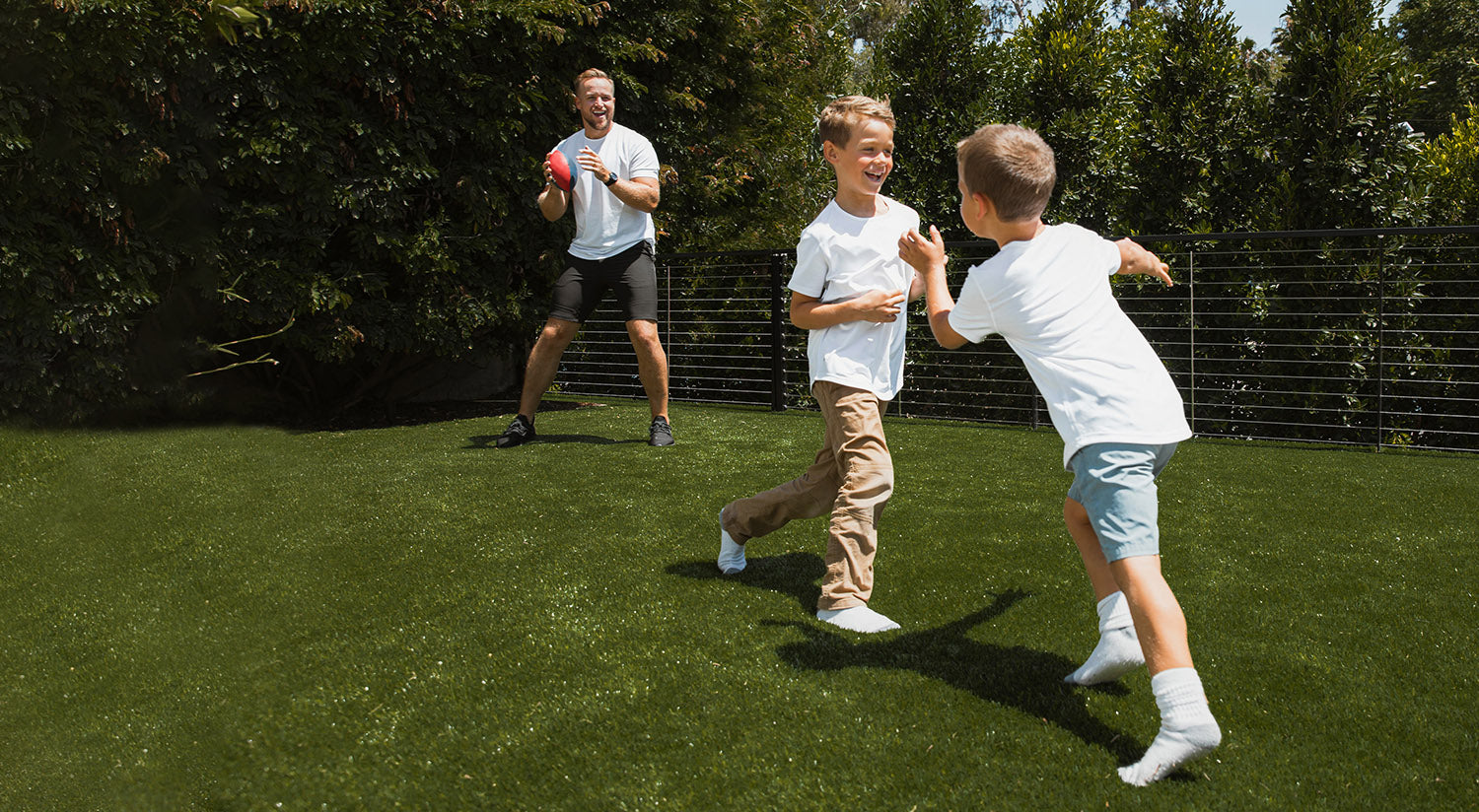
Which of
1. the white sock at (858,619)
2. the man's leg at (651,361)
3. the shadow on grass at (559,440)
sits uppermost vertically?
the man's leg at (651,361)

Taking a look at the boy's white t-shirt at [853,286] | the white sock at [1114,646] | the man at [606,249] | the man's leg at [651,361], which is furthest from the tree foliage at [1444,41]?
the white sock at [1114,646]

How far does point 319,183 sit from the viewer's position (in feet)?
21.8

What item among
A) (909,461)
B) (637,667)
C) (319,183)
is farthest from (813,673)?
(319,183)

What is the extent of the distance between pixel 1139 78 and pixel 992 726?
7287 millimetres

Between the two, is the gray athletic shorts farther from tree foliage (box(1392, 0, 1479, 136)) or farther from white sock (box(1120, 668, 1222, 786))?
tree foliage (box(1392, 0, 1479, 136))

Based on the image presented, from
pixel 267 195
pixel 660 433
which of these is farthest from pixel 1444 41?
pixel 267 195

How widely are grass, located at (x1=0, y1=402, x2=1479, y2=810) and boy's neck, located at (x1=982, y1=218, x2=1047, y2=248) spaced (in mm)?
1118

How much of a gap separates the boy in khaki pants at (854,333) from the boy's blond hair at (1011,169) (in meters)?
0.58

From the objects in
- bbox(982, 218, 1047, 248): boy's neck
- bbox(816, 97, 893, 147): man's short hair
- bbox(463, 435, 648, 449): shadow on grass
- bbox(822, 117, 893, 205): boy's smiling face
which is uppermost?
bbox(816, 97, 893, 147): man's short hair

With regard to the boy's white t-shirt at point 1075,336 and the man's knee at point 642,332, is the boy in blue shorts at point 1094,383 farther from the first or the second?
the man's knee at point 642,332

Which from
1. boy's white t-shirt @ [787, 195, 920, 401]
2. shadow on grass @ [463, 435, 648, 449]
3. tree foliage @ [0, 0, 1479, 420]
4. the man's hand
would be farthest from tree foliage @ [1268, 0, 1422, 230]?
boy's white t-shirt @ [787, 195, 920, 401]

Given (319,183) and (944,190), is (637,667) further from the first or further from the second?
(944,190)

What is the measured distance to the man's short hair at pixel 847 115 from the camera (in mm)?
3203

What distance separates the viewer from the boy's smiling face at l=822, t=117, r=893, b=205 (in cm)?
320
